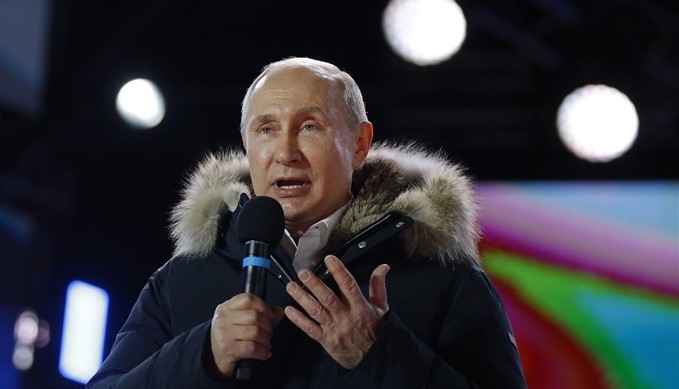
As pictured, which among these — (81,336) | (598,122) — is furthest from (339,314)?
(81,336)

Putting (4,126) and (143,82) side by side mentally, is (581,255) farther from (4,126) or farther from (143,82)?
(4,126)

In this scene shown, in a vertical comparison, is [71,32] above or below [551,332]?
above

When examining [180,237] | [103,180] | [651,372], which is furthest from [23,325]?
[180,237]

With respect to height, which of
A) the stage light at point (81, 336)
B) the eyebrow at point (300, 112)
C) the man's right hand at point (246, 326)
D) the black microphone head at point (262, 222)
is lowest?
the man's right hand at point (246, 326)

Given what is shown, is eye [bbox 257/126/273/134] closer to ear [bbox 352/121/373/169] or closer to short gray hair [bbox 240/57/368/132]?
short gray hair [bbox 240/57/368/132]

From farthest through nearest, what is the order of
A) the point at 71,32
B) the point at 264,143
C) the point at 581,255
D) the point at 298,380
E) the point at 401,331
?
the point at 71,32, the point at 581,255, the point at 264,143, the point at 298,380, the point at 401,331

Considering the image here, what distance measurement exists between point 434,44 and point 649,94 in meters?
1.16

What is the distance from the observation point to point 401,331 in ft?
6.81

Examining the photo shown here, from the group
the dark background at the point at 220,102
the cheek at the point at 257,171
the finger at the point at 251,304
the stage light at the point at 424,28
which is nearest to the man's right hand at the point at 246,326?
the finger at the point at 251,304

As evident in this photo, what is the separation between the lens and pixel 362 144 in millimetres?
2713

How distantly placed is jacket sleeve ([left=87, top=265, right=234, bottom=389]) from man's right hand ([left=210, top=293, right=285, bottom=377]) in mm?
92

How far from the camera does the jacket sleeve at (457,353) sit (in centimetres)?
206

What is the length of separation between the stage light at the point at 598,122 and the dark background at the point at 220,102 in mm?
78

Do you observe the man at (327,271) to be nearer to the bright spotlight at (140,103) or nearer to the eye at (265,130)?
the eye at (265,130)
